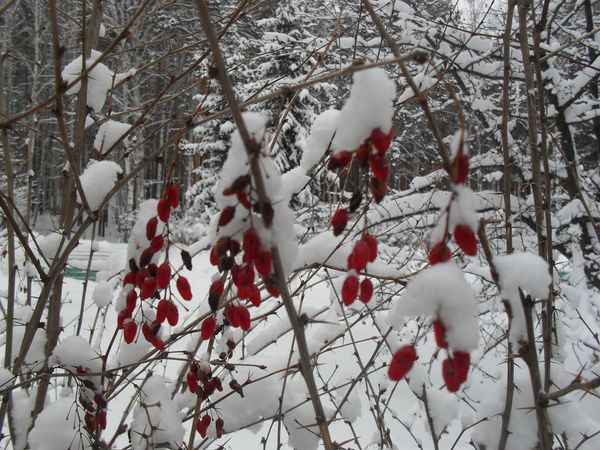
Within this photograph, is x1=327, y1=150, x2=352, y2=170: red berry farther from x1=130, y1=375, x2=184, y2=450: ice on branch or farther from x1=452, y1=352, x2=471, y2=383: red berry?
x1=130, y1=375, x2=184, y2=450: ice on branch

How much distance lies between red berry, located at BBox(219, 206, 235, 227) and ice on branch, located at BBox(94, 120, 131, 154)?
0.95 m

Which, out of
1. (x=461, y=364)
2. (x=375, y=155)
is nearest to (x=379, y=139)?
(x=375, y=155)

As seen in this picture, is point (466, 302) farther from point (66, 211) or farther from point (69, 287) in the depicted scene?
point (69, 287)

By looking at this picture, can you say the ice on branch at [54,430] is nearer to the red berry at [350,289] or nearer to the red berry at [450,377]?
the red berry at [350,289]

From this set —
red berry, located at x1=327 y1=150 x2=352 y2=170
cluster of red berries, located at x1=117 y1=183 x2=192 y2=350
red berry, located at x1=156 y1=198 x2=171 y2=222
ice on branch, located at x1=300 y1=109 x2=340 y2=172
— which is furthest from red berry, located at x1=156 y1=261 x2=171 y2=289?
ice on branch, located at x1=300 y1=109 x2=340 y2=172

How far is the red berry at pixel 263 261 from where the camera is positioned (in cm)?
60

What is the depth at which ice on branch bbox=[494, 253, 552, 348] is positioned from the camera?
72 cm

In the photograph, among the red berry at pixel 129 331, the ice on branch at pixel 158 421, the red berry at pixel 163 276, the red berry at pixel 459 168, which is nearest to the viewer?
the red berry at pixel 459 168

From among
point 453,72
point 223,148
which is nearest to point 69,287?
point 453,72

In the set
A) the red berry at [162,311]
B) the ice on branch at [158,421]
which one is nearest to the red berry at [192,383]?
the ice on branch at [158,421]

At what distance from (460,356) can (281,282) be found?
0.73ft

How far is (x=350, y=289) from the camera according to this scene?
0.70 meters

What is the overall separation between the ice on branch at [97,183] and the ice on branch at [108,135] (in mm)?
167

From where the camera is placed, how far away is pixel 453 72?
4.19 meters
